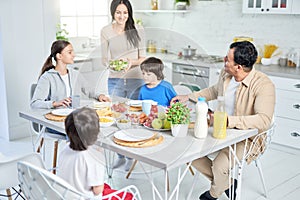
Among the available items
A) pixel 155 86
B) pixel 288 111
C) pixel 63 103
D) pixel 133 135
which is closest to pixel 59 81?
pixel 63 103

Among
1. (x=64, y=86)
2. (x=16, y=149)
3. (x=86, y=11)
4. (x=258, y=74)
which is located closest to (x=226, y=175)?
(x=258, y=74)

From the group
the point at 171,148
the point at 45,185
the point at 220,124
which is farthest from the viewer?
the point at 220,124

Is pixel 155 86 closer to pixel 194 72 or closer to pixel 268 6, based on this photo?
pixel 194 72

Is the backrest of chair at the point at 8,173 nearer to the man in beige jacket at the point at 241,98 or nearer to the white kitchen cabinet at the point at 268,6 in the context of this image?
the man in beige jacket at the point at 241,98

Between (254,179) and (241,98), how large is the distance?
41.0 inches

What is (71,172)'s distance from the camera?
1.88 m

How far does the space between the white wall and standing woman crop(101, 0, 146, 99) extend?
3.75ft

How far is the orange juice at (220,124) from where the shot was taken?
2201mm

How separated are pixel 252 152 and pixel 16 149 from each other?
8.03ft

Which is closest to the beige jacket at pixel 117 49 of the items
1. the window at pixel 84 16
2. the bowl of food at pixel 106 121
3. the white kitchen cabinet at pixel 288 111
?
the bowl of food at pixel 106 121

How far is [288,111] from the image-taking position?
4.00 metres

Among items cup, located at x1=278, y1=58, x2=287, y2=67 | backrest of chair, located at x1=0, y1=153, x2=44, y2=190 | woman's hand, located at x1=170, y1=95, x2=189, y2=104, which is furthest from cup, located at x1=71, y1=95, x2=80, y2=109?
cup, located at x1=278, y1=58, x2=287, y2=67

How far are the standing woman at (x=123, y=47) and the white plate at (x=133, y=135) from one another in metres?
0.90

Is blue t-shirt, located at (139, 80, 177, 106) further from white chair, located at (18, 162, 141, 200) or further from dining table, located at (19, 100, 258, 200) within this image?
white chair, located at (18, 162, 141, 200)
